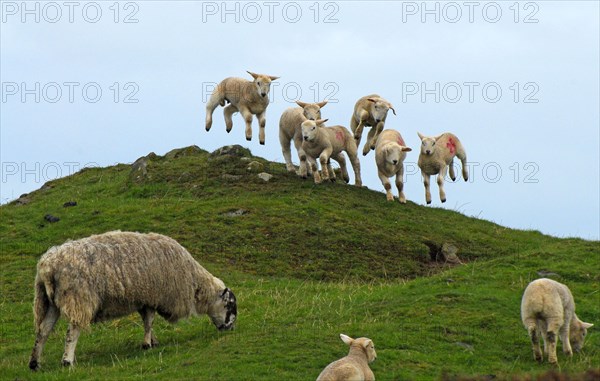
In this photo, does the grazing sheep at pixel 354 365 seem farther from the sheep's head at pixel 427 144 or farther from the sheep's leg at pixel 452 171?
the sheep's leg at pixel 452 171

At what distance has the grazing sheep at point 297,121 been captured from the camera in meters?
32.3

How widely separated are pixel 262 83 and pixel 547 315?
18.1 m

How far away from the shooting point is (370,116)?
3431 cm

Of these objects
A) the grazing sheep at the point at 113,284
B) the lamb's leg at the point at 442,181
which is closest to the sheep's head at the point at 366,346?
the grazing sheep at the point at 113,284

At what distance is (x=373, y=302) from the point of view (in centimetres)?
1994

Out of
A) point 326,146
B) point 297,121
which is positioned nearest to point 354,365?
point 326,146

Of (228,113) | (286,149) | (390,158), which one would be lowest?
(390,158)

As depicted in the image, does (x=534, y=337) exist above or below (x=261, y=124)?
below

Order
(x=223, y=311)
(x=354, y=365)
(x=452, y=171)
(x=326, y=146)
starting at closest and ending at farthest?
(x=354, y=365)
(x=223, y=311)
(x=326, y=146)
(x=452, y=171)

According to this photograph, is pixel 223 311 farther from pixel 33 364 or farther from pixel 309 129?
pixel 309 129

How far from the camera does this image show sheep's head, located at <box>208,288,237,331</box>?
18.3m

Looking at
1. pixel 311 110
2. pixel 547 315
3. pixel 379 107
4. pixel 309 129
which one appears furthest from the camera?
pixel 379 107

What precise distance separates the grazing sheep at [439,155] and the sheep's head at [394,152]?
1.24 m

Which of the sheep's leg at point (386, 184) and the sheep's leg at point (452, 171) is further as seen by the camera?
the sheep's leg at point (452, 171)
